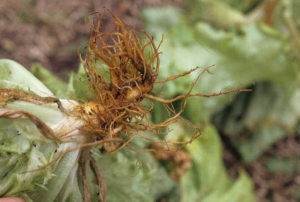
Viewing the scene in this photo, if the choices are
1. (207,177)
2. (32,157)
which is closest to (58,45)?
(207,177)

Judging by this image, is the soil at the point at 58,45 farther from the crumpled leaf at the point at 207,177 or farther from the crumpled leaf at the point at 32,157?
the crumpled leaf at the point at 32,157

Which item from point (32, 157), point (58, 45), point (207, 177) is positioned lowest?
point (32, 157)

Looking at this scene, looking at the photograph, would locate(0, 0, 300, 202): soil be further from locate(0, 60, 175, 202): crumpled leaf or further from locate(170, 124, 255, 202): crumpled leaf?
locate(0, 60, 175, 202): crumpled leaf

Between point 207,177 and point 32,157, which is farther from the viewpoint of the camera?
point 207,177

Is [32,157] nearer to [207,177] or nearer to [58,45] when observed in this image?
[207,177]

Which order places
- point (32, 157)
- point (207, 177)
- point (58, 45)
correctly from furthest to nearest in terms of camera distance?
1. point (58, 45)
2. point (207, 177)
3. point (32, 157)

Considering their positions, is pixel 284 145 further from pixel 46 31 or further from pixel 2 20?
pixel 2 20

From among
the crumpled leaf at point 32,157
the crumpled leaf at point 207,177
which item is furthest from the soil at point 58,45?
the crumpled leaf at point 32,157

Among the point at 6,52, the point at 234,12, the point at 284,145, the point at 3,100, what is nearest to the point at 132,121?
the point at 3,100

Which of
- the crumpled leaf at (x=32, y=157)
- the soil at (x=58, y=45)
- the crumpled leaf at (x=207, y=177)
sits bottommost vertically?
the crumpled leaf at (x=32, y=157)

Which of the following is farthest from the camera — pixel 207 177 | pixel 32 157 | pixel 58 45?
pixel 58 45
